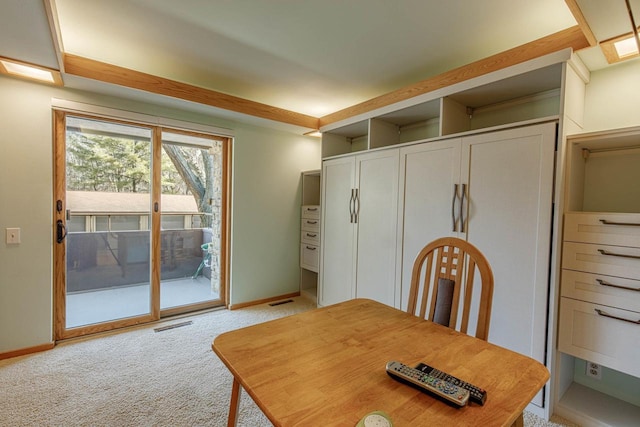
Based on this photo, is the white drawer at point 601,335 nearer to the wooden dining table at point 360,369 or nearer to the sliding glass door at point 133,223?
the wooden dining table at point 360,369

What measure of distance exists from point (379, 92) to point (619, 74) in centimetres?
180

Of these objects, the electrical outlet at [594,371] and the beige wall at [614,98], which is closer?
the beige wall at [614,98]

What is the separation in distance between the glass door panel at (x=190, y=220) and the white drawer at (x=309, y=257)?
1.11 meters

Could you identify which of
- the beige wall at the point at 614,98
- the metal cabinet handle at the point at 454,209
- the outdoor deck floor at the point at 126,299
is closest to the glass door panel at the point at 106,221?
the outdoor deck floor at the point at 126,299

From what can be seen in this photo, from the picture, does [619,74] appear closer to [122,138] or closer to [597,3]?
[597,3]

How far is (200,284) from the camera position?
3498 millimetres

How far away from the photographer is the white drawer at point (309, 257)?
3713mm

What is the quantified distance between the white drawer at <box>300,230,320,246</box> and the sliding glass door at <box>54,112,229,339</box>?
3.46ft

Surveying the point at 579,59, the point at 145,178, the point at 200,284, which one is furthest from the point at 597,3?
the point at 200,284

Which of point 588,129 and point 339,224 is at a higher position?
point 588,129

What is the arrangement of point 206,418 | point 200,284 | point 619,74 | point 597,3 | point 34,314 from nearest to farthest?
1. point 597,3
2. point 206,418
3. point 619,74
4. point 34,314
5. point 200,284

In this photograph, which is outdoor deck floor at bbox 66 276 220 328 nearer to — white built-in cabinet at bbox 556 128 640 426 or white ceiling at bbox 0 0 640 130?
white ceiling at bbox 0 0 640 130

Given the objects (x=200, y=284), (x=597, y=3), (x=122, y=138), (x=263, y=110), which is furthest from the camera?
(x=200, y=284)

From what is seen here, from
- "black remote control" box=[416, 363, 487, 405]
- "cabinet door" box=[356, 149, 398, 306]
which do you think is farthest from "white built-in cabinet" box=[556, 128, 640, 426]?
"black remote control" box=[416, 363, 487, 405]
